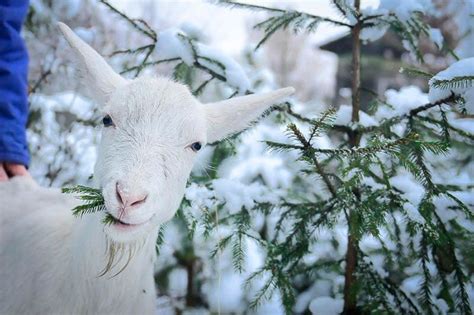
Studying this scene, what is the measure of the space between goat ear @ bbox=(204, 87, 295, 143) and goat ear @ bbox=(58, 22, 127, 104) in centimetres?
50

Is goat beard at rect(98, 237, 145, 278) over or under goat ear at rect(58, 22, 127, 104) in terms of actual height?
under

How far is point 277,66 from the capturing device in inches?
1121

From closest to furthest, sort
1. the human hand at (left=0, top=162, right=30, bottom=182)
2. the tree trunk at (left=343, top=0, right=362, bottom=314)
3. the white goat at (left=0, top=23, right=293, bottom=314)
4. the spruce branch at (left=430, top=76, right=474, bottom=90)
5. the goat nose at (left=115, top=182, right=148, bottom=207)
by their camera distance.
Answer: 1. the goat nose at (left=115, top=182, right=148, bottom=207)
2. the white goat at (left=0, top=23, right=293, bottom=314)
3. the spruce branch at (left=430, top=76, right=474, bottom=90)
4. the tree trunk at (left=343, top=0, right=362, bottom=314)
5. the human hand at (left=0, top=162, right=30, bottom=182)

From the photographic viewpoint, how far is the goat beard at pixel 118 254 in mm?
1837

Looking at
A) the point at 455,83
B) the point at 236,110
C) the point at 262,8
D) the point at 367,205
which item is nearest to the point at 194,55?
the point at 262,8

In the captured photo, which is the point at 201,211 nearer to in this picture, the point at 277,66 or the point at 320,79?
the point at 277,66

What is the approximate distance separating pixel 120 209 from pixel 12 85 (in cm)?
190

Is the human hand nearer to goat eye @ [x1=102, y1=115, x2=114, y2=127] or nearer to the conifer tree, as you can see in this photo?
the conifer tree

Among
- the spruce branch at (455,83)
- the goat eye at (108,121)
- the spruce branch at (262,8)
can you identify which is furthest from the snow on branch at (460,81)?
the goat eye at (108,121)

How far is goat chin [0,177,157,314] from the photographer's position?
6.26 ft

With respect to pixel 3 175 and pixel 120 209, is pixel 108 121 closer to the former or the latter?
pixel 120 209

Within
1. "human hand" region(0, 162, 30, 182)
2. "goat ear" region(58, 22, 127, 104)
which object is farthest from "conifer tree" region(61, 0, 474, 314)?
"human hand" region(0, 162, 30, 182)

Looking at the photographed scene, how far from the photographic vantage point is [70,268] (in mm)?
1982

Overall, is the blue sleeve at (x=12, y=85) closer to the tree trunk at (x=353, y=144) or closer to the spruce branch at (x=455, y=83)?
the tree trunk at (x=353, y=144)
